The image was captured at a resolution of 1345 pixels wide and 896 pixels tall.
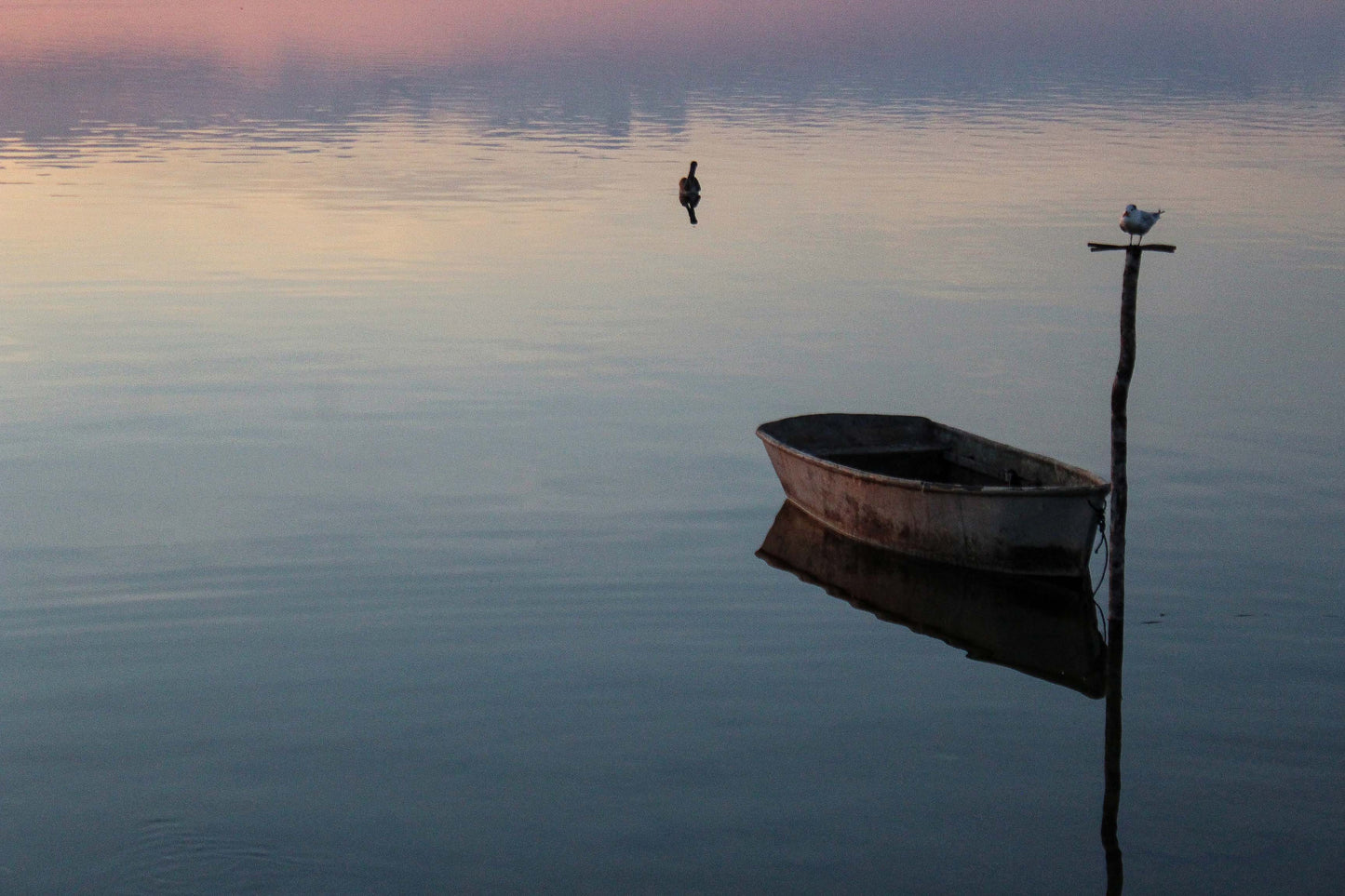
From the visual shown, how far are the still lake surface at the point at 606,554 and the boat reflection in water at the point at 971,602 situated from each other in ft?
1.10

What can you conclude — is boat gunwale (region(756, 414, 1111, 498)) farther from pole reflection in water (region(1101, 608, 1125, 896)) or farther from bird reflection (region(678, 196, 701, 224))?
bird reflection (region(678, 196, 701, 224))

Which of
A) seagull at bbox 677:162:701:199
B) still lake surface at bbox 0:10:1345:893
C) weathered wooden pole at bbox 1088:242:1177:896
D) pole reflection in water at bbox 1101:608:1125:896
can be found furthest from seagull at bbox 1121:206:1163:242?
seagull at bbox 677:162:701:199

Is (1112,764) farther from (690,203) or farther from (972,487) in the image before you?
(690,203)

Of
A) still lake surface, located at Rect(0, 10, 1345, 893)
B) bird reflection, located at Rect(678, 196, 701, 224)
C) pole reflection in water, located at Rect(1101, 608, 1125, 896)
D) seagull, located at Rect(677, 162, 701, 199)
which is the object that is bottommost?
pole reflection in water, located at Rect(1101, 608, 1125, 896)

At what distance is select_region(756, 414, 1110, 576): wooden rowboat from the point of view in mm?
14945

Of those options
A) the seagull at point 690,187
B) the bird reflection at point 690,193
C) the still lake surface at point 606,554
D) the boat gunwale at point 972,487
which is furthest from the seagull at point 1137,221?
the seagull at point 690,187

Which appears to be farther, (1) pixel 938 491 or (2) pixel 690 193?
(2) pixel 690 193

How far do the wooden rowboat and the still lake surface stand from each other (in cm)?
85

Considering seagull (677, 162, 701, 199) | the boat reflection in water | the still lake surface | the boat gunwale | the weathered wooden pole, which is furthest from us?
seagull (677, 162, 701, 199)

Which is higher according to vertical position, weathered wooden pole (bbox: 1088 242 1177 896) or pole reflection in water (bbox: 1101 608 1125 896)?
weathered wooden pole (bbox: 1088 242 1177 896)

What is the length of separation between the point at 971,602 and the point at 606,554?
3.66 metres

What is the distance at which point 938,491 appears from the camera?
15.2 m

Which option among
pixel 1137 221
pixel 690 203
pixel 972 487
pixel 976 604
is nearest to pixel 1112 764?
pixel 976 604

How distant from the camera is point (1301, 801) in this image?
36.1 ft
